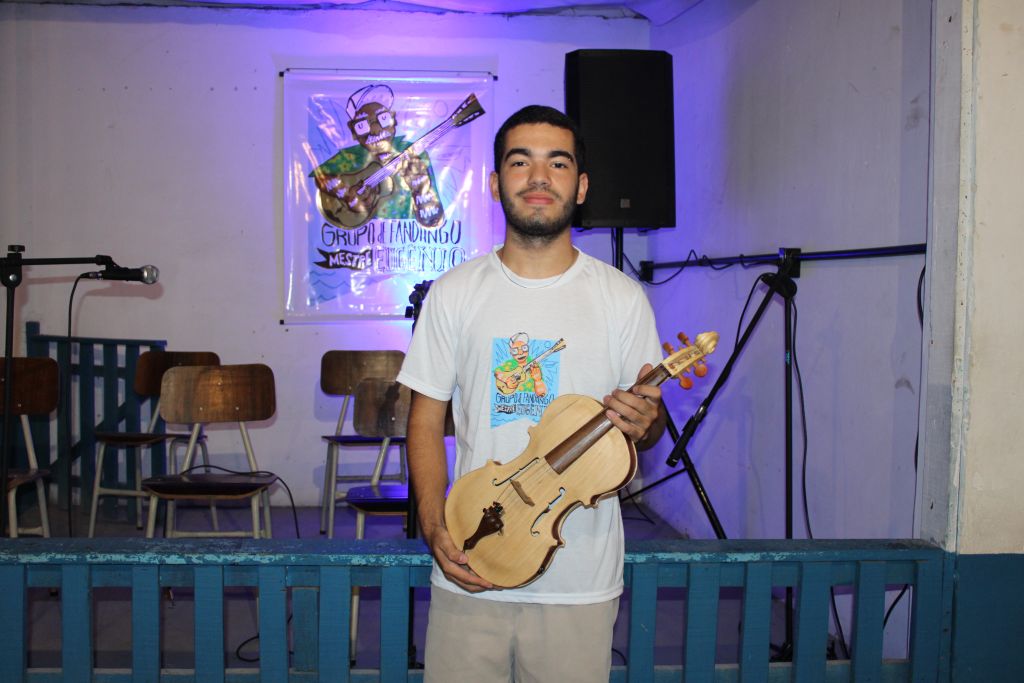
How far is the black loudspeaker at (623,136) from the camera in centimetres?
346

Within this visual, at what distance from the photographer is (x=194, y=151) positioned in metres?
5.21

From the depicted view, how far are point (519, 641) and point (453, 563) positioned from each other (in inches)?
7.3

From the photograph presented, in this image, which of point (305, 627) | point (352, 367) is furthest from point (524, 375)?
point (352, 367)

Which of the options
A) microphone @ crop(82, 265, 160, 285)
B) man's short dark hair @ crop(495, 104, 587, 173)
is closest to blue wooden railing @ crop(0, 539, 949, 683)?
man's short dark hair @ crop(495, 104, 587, 173)

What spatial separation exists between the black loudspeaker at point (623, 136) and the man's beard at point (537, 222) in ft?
6.38

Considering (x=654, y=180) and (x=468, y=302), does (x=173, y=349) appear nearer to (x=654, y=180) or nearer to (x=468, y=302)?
(x=654, y=180)

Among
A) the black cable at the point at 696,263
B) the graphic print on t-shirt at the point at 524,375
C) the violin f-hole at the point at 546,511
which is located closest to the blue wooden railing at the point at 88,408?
the black cable at the point at 696,263

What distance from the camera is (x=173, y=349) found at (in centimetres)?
526

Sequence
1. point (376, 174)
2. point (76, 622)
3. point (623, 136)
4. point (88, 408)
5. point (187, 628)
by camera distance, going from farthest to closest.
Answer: point (376, 174)
point (88, 408)
point (623, 136)
point (187, 628)
point (76, 622)

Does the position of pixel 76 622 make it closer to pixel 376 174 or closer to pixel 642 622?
pixel 642 622

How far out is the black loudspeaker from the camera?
3.46 meters

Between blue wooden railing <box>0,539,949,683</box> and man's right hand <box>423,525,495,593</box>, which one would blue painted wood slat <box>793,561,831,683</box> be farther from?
man's right hand <box>423,525,495,593</box>

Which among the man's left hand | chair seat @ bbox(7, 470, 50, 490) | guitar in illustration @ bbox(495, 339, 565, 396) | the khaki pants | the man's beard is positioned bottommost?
chair seat @ bbox(7, 470, 50, 490)

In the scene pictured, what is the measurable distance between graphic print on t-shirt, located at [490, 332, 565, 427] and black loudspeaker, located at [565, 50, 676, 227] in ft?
6.68
